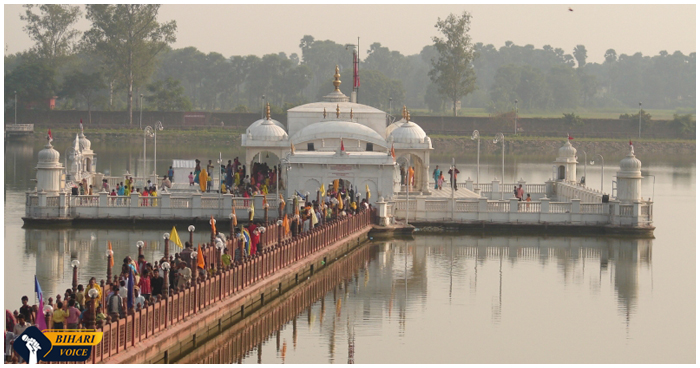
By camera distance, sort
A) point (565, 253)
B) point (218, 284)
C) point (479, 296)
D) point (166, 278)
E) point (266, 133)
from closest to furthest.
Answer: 1. point (166, 278)
2. point (218, 284)
3. point (479, 296)
4. point (565, 253)
5. point (266, 133)

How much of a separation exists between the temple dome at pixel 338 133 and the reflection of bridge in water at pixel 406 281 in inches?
296

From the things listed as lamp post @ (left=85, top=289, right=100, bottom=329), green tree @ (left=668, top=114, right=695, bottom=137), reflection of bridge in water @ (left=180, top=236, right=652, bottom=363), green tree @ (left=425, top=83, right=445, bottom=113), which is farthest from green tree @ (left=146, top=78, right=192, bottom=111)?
lamp post @ (left=85, top=289, right=100, bottom=329)

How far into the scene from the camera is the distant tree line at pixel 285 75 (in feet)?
345

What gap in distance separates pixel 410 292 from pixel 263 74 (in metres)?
104

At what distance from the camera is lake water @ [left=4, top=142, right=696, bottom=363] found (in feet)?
88.5

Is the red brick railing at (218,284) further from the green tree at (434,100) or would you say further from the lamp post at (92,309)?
the green tree at (434,100)

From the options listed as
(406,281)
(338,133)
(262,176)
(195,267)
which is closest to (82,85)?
(338,133)

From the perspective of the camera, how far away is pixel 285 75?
5330 inches

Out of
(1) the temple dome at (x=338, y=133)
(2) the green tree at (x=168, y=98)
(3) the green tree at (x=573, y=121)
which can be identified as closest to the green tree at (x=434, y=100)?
(3) the green tree at (x=573, y=121)

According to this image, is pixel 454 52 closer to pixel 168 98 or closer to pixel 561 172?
pixel 168 98

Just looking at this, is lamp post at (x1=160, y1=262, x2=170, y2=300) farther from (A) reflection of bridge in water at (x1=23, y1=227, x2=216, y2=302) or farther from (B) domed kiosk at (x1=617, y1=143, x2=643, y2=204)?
(B) domed kiosk at (x1=617, y1=143, x2=643, y2=204)

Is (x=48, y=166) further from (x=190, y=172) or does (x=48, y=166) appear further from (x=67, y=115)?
(x=67, y=115)

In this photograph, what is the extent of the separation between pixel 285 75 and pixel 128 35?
3336 cm

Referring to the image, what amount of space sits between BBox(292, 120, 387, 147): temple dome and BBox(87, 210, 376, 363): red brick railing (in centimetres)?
808
